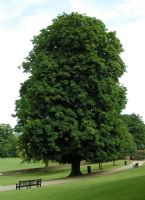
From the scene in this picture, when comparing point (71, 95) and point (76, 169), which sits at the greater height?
Answer: point (71, 95)

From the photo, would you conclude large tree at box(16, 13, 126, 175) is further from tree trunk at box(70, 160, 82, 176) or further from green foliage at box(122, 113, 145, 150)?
green foliage at box(122, 113, 145, 150)

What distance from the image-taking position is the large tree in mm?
43875

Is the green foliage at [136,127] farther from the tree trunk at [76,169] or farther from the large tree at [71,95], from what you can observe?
the large tree at [71,95]

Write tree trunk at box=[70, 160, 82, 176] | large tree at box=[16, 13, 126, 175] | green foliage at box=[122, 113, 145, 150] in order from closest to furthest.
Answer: large tree at box=[16, 13, 126, 175], tree trunk at box=[70, 160, 82, 176], green foliage at box=[122, 113, 145, 150]

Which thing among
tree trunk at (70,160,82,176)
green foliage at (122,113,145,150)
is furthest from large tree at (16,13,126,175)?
green foliage at (122,113,145,150)

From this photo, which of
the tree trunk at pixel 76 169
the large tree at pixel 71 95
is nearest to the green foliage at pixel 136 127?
the tree trunk at pixel 76 169

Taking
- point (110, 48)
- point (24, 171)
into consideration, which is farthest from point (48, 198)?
point (24, 171)

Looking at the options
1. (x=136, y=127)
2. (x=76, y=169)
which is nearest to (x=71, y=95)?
(x=76, y=169)

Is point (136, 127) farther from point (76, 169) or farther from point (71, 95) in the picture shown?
point (71, 95)

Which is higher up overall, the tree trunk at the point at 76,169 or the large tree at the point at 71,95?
the large tree at the point at 71,95

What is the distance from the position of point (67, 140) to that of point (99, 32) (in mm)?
12237

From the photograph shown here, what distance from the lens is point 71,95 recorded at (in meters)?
45.1

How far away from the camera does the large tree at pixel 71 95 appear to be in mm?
43875

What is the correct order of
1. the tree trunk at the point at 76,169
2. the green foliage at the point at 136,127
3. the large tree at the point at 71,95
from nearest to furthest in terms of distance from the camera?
the large tree at the point at 71,95, the tree trunk at the point at 76,169, the green foliage at the point at 136,127
